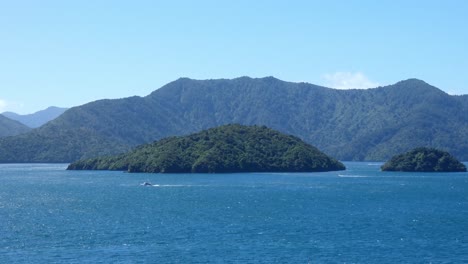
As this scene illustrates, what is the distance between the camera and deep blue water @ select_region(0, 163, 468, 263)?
7081 cm

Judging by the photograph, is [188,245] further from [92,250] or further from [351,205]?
[351,205]

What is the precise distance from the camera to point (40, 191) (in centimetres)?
15512

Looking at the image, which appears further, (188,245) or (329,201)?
(329,201)

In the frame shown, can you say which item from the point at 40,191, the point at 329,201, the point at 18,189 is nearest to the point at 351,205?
the point at 329,201

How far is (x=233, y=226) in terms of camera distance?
9125cm

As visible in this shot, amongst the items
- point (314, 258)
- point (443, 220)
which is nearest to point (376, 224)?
point (443, 220)

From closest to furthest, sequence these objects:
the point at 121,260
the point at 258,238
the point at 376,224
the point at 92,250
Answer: the point at 121,260, the point at 92,250, the point at 258,238, the point at 376,224

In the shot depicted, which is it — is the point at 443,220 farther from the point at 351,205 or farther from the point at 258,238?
the point at 258,238

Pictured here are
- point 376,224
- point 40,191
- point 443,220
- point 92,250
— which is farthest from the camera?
point 40,191

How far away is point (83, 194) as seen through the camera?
5694 inches

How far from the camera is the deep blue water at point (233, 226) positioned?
7081 centimetres

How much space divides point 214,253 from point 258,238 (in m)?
10.8

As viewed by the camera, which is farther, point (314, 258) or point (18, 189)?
point (18, 189)

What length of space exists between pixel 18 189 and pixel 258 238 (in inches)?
3912
